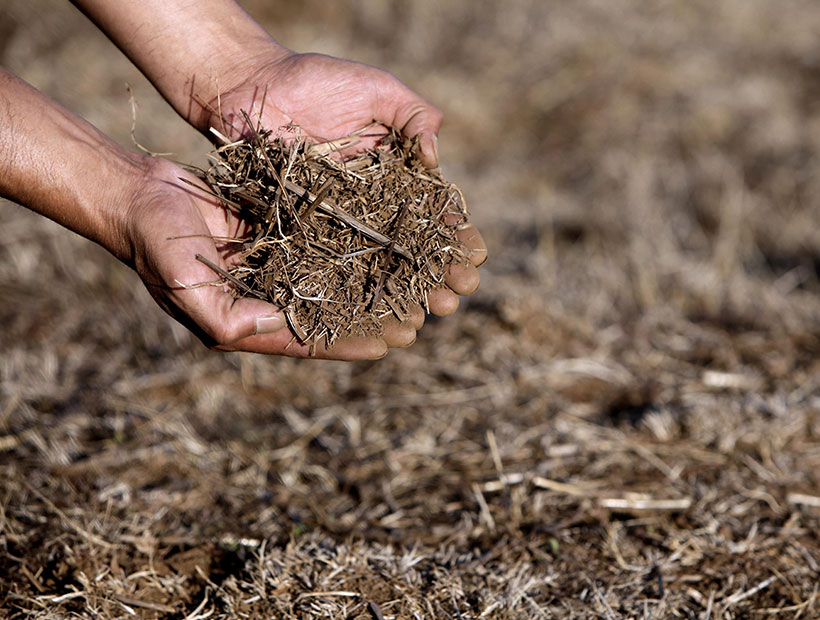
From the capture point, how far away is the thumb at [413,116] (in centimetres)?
216

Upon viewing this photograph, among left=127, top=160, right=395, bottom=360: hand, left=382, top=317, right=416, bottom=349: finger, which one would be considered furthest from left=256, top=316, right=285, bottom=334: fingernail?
left=382, top=317, right=416, bottom=349: finger

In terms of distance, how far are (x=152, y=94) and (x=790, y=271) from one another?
4257 mm

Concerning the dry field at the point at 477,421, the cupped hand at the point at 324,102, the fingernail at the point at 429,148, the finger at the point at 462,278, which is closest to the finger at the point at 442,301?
the finger at the point at 462,278

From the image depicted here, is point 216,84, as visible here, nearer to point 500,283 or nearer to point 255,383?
point 255,383

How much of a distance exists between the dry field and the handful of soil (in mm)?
685

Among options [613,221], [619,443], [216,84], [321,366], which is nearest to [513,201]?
[613,221]

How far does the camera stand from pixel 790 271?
4.18 m

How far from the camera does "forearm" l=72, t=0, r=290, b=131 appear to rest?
222cm

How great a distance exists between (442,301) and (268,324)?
1.57ft

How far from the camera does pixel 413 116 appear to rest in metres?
2.19

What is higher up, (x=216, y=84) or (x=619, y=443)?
(x=216, y=84)

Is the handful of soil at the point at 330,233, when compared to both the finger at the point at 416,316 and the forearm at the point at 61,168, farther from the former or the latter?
the forearm at the point at 61,168

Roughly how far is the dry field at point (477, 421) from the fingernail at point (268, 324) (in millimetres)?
604

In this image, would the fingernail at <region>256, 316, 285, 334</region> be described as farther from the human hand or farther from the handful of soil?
the human hand
